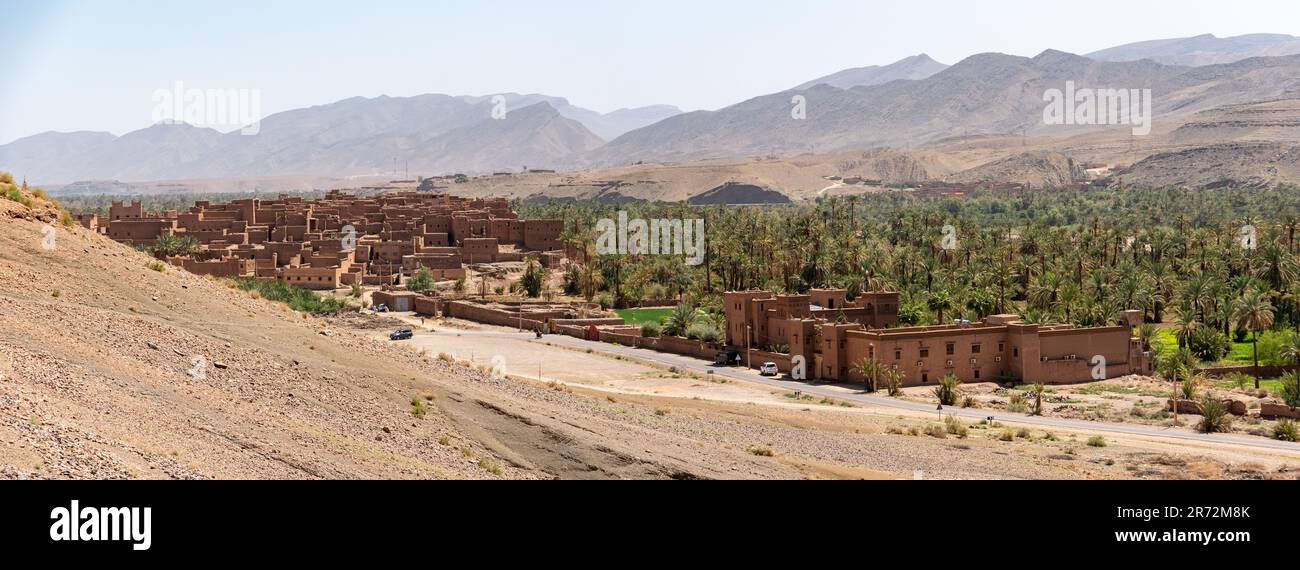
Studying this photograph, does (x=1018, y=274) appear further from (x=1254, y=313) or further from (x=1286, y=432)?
(x=1286, y=432)

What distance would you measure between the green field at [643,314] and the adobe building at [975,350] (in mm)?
19466

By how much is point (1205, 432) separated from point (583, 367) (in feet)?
74.4

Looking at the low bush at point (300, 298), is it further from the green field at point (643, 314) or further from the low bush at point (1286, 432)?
the low bush at point (1286, 432)

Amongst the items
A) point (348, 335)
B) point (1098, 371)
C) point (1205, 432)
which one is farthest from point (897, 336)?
point (348, 335)

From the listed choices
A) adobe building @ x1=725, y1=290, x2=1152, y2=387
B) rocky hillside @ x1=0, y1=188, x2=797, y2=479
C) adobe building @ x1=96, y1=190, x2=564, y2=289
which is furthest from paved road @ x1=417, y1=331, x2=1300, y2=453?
adobe building @ x1=96, y1=190, x2=564, y2=289

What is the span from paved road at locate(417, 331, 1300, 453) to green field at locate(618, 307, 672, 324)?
797cm

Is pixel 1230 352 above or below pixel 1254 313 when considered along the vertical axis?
below

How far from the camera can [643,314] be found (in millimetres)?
73625

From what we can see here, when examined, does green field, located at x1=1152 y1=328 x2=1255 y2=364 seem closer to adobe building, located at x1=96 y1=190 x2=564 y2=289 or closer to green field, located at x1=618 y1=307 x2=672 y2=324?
green field, located at x1=618 y1=307 x2=672 y2=324

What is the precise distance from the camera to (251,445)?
16.7 m

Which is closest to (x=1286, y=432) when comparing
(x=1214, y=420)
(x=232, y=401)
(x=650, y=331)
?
(x=1214, y=420)

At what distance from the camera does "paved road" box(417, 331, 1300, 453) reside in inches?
1371

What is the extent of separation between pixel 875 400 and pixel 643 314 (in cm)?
3206

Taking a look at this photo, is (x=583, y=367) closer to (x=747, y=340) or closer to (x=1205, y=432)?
(x=747, y=340)
